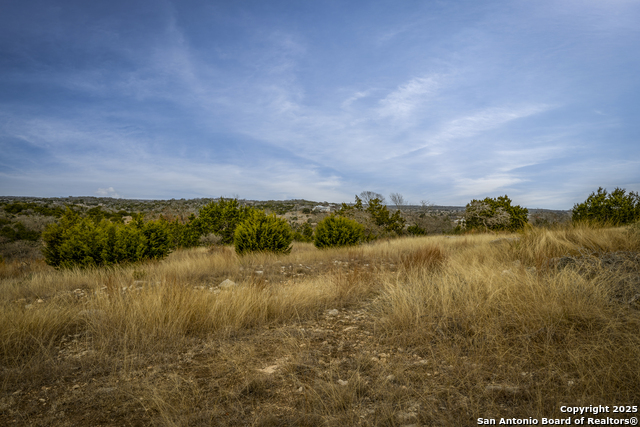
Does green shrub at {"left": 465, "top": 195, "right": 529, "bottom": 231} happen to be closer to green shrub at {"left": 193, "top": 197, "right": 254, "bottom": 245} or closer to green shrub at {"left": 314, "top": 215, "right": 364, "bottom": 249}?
green shrub at {"left": 314, "top": 215, "right": 364, "bottom": 249}

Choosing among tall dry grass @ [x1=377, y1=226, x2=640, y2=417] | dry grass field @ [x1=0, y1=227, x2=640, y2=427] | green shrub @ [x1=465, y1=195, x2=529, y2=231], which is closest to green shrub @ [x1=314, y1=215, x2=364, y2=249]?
dry grass field @ [x1=0, y1=227, x2=640, y2=427]

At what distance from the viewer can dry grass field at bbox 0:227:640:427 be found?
2.04 meters

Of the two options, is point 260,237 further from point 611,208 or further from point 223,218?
point 611,208

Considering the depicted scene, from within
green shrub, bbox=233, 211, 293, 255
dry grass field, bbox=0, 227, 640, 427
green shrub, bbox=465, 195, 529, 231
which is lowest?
dry grass field, bbox=0, 227, 640, 427

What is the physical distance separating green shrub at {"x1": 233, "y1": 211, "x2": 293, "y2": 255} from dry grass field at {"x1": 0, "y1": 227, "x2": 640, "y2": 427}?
581 centimetres

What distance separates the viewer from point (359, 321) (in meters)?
3.88

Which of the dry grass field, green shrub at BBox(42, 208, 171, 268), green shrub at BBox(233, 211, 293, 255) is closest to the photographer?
the dry grass field

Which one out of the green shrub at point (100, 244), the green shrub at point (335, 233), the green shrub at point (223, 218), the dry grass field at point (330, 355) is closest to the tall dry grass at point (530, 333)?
the dry grass field at point (330, 355)

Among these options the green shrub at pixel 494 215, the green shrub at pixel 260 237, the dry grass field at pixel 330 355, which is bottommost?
the dry grass field at pixel 330 355

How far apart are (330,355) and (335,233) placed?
964cm

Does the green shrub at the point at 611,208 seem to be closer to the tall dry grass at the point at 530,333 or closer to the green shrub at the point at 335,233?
the green shrub at the point at 335,233

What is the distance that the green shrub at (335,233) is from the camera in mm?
12562

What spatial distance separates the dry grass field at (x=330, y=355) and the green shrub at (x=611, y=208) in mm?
12123

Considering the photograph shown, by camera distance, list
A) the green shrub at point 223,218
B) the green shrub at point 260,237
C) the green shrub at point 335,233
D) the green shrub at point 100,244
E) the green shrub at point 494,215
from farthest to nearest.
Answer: the green shrub at point 494,215 < the green shrub at point 223,218 < the green shrub at point 335,233 < the green shrub at point 260,237 < the green shrub at point 100,244
